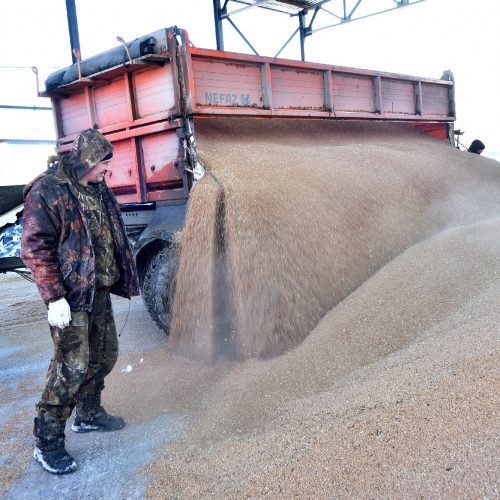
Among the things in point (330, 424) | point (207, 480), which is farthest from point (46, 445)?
point (330, 424)

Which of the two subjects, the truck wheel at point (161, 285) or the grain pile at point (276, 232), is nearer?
the grain pile at point (276, 232)

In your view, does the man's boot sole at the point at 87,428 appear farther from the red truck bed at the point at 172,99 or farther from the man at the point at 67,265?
the red truck bed at the point at 172,99

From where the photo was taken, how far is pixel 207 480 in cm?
250

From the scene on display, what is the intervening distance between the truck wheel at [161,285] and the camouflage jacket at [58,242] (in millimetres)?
1476

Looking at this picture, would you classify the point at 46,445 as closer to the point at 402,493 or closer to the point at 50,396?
the point at 50,396

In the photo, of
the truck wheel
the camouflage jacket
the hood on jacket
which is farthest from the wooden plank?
the camouflage jacket

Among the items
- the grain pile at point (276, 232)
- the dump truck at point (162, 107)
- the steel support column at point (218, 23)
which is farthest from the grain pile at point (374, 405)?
the steel support column at point (218, 23)

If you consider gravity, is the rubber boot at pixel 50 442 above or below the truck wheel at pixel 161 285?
below

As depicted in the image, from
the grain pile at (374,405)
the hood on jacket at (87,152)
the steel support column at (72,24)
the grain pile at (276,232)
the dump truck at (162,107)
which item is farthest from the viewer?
the steel support column at (72,24)

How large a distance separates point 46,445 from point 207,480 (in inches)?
37.3

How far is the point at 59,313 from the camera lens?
2.77 meters

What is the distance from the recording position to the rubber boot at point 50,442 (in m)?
2.83

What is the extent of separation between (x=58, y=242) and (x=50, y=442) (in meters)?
1.06

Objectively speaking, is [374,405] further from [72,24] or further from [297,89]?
[72,24]
